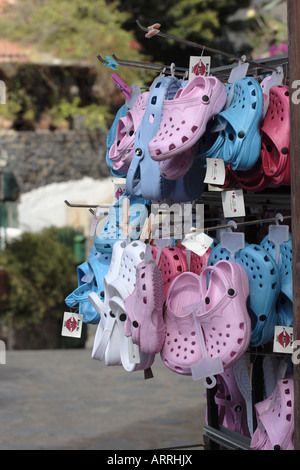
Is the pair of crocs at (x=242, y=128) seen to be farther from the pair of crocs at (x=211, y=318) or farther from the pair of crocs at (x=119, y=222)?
the pair of crocs at (x=119, y=222)

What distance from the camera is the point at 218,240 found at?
2.08m

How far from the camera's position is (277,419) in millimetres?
1948

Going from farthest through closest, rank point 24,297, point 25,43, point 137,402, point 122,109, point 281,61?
point 25,43 → point 24,297 → point 137,402 → point 122,109 → point 281,61

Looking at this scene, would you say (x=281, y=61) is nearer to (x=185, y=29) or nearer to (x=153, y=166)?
(x=153, y=166)

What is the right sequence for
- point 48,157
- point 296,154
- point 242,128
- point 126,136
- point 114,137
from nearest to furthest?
point 296,154 < point 242,128 < point 126,136 < point 114,137 < point 48,157

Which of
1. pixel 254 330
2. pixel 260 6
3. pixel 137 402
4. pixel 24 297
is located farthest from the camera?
pixel 260 6

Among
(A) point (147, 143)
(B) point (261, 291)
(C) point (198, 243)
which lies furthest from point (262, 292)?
(A) point (147, 143)

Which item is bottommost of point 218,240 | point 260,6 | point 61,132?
point 218,240

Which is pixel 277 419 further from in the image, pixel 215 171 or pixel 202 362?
pixel 215 171

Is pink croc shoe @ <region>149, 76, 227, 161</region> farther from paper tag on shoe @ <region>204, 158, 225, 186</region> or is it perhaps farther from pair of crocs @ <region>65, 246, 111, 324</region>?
pair of crocs @ <region>65, 246, 111, 324</region>

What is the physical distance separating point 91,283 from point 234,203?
21.8 inches

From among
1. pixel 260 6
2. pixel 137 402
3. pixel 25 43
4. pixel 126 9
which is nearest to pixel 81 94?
pixel 25 43

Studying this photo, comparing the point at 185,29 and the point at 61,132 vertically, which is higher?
the point at 185,29

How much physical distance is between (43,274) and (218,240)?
714 centimetres
